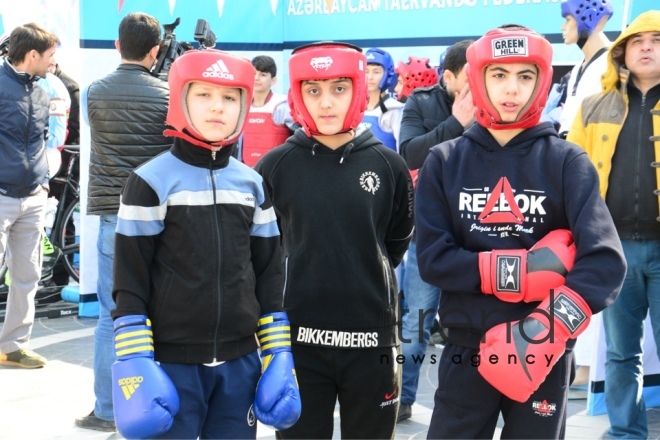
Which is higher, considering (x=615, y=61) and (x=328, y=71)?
(x=615, y=61)

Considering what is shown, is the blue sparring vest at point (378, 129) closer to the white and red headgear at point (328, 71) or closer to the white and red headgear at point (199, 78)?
the white and red headgear at point (328, 71)

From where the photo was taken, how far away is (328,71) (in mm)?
3514

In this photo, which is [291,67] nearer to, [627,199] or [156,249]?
[156,249]

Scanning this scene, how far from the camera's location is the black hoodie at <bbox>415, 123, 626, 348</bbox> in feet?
9.76

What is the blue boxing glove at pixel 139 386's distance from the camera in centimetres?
288

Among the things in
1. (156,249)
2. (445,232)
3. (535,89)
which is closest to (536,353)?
(445,232)

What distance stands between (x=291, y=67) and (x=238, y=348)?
1120 millimetres

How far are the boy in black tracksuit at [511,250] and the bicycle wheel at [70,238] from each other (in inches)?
254

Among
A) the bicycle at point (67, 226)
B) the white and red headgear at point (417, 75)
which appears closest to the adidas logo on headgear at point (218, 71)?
the white and red headgear at point (417, 75)

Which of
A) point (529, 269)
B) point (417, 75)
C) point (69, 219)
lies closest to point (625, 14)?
point (417, 75)

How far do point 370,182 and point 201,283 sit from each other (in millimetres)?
829

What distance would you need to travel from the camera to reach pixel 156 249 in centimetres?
312

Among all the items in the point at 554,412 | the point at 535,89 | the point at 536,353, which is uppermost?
the point at 535,89

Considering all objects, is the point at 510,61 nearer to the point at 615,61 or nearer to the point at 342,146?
the point at 342,146
